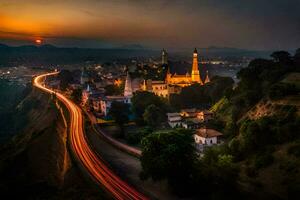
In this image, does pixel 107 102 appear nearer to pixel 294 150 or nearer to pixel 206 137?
pixel 206 137

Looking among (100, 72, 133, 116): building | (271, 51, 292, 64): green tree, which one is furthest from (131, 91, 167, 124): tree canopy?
(271, 51, 292, 64): green tree

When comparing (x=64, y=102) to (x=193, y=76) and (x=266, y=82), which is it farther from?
(x=266, y=82)

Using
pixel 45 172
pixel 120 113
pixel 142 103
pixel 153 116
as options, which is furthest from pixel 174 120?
A: pixel 45 172

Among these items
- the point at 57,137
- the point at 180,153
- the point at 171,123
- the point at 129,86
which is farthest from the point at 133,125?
the point at 180,153

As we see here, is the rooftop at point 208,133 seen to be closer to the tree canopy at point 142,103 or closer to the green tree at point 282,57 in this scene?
the tree canopy at point 142,103

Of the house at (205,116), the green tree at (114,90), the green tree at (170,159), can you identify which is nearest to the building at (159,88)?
the green tree at (114,90)

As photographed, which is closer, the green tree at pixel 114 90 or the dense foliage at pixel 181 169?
the dense foliage at pixel 181 169

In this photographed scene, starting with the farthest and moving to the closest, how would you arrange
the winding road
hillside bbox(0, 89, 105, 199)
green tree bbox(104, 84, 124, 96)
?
green tree bbox(104, 84, 124, 96) → hillside bbox(0, 89, 105, 199) → the winding road

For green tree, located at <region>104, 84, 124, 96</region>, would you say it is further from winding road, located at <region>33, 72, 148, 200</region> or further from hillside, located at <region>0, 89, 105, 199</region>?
winding road, located at <region>33, 72, 148, 200</region>
